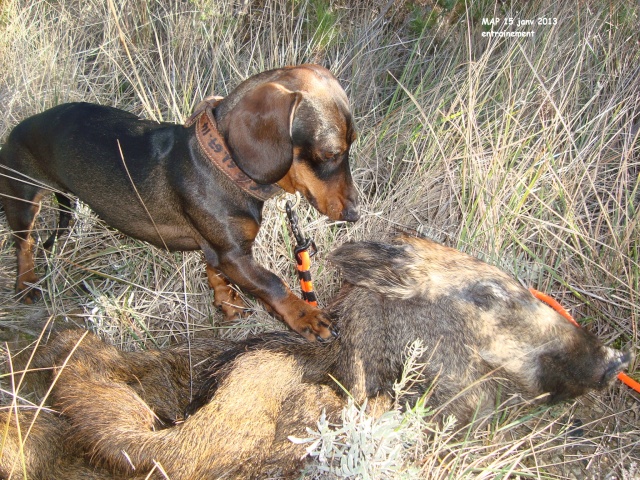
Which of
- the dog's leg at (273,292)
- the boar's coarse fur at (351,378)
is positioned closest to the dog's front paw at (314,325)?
the dog's leg at (273,292)

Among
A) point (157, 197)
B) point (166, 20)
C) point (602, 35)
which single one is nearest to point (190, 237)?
point (157, 197)

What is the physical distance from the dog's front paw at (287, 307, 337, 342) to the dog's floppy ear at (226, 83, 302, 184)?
0.62 m

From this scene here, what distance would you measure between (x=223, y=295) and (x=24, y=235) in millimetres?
1215

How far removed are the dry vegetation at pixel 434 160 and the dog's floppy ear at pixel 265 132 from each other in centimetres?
93

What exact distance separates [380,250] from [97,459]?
1277 mm

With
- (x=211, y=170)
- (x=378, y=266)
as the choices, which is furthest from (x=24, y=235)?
(x=378, y=266)

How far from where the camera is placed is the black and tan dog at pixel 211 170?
8.01ft

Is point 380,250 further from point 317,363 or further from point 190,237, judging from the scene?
point 190,237

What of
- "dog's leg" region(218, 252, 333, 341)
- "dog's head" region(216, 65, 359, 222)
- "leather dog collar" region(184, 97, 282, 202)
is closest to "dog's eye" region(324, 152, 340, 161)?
"dog's head" region(216, 65, 359, 222)

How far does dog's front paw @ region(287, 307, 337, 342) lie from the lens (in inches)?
95.5

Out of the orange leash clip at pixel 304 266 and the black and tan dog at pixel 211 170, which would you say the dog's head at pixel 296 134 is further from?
the orange leash clip at pixel 304 266

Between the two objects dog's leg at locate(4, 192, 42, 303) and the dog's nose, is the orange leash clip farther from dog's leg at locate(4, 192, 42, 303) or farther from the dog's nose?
dog's leg at locate(4, 192, 42, 303)

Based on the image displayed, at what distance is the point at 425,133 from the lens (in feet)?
11.8

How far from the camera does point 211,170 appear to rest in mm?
2727
